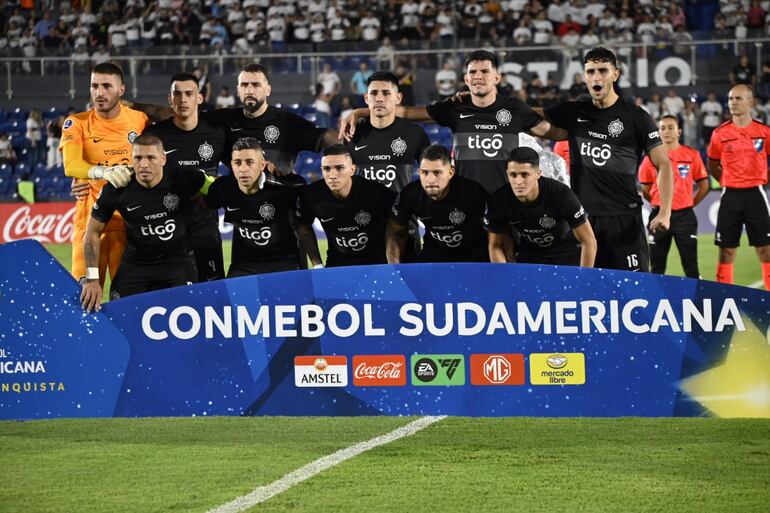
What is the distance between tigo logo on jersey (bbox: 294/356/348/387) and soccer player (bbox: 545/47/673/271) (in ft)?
7.73

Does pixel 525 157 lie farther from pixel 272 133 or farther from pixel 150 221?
pixel 150 221

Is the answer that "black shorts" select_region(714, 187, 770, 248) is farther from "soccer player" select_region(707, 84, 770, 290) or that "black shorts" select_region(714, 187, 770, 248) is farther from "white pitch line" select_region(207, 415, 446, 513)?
"white pitch line" select_region(207, 415, 446, 513)

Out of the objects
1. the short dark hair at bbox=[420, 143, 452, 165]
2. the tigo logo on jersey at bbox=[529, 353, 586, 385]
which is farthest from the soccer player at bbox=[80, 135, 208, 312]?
the tigo logo on jersey at bbox=[529, 353, 586, 385]

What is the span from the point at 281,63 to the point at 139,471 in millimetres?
17707

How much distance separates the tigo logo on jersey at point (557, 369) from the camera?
6.45m

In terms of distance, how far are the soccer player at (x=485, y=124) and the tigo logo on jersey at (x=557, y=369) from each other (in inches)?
77.2

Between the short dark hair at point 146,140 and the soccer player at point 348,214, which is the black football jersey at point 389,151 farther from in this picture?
the short dark hair at point 146,140

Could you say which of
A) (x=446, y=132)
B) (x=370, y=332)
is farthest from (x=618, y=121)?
(x=446, y=132)

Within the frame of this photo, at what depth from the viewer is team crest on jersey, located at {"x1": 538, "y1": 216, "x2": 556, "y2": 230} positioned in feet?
24.3

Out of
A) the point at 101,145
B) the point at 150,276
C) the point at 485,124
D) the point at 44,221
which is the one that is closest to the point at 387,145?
the point at 485,124

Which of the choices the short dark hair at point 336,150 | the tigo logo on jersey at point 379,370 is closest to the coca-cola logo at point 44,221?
the short dark hair at point 336,150

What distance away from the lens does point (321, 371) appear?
21.7 feet

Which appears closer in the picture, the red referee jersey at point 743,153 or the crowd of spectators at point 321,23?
the red referee jersey at point 743,153

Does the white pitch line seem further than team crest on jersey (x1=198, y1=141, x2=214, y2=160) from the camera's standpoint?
No
